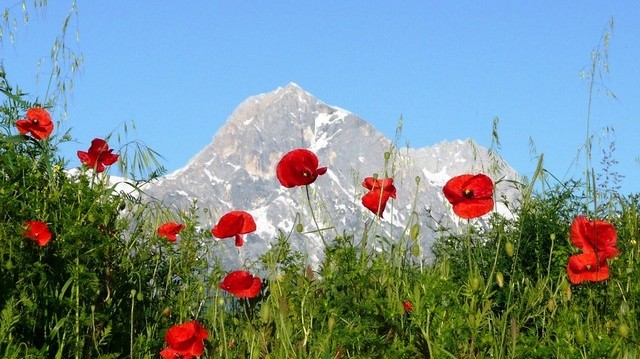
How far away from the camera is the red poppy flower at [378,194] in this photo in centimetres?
330

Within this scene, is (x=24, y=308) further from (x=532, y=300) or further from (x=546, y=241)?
(x=546, y=241)

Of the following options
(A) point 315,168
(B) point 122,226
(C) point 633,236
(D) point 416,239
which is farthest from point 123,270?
(C) point 633,236

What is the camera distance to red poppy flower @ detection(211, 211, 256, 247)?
3.73 m

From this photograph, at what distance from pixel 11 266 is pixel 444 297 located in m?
1.56

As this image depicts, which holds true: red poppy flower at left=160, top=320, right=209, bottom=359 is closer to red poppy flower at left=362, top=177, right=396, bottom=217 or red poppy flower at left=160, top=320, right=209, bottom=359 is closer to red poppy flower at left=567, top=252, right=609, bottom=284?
red poppy flower at left=362, top=177, right=396, bottom=217

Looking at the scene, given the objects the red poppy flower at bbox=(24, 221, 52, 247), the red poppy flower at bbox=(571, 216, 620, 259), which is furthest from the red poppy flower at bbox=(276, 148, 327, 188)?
the red poppy flower at bbox=(571, 216, 620, 259)

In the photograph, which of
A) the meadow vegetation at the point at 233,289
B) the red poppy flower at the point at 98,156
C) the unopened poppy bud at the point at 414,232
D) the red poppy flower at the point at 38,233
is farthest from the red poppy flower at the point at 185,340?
the red poppy flower at the point at 98,156

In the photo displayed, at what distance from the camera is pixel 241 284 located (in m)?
3.47

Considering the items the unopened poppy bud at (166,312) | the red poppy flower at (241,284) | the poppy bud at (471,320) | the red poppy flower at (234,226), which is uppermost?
the red poppy flower at (234,226)

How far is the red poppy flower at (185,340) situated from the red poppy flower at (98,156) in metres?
1.01

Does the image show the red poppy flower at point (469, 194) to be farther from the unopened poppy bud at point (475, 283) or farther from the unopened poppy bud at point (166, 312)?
the unopened poppy bud at point (166, 312)

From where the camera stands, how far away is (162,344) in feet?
11.3

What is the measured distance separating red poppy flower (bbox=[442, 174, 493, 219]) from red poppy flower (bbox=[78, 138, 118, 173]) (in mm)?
1612

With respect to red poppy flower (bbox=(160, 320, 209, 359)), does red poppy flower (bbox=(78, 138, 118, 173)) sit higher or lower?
higher
